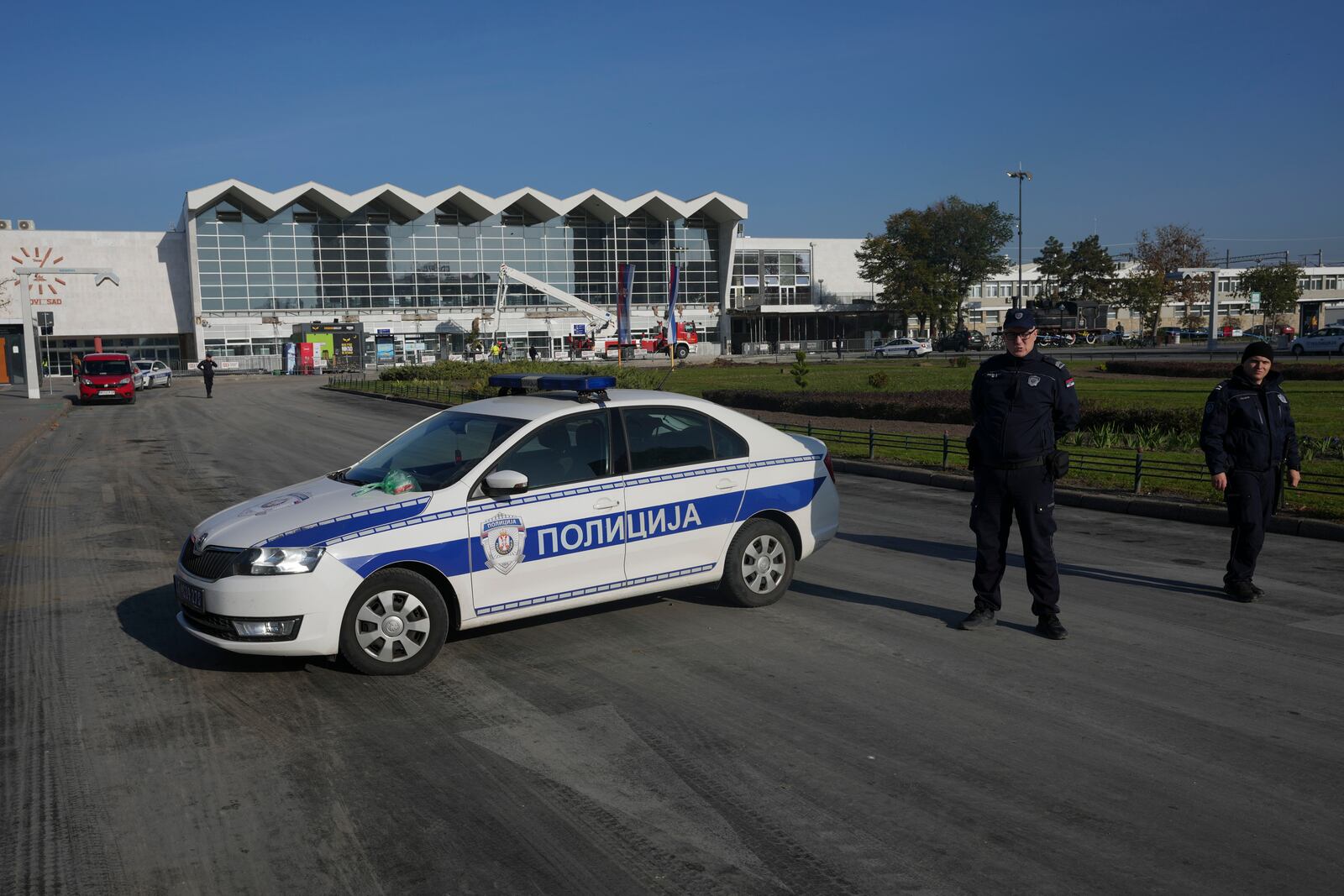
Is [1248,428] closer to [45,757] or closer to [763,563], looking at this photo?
[763,563]

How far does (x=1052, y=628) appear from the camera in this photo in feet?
22.8

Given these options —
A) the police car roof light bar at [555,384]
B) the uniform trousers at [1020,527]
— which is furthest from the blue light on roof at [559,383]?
the uniform trousers at [1020,527]

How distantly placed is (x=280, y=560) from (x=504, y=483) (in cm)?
133

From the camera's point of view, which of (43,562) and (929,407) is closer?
(43,562)

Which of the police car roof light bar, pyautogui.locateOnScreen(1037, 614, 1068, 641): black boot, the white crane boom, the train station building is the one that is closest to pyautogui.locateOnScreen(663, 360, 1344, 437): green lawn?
pyautogui.locateOnScreen(1037, 614, 1068, 641): black boot

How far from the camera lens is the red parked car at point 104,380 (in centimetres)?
3931

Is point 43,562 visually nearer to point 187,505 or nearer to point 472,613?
point 187,505

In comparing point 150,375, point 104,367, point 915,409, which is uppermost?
point 104,367

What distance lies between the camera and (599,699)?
19.1 ft

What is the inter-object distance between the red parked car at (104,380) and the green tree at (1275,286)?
76.1 metres

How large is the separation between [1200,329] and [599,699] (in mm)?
94151

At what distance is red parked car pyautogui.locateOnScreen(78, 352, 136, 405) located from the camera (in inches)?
1548

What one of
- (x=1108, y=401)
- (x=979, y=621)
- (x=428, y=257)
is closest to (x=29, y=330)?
(x=1108, y=401)

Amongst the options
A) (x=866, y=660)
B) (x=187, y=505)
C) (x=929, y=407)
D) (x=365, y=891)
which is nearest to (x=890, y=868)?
(x=365, y=891)
